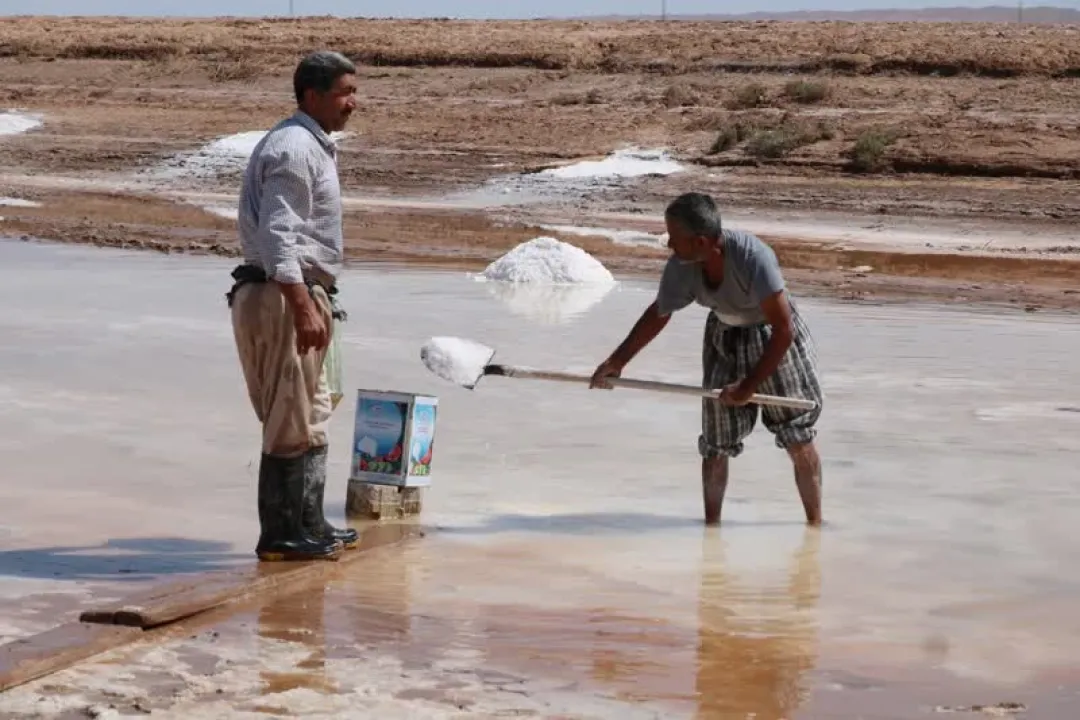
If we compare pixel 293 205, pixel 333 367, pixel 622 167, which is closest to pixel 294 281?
pixel 293 205

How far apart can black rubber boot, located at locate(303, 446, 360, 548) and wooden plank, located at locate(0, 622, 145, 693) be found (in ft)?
3.08

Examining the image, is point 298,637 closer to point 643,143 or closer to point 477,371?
point 477,371

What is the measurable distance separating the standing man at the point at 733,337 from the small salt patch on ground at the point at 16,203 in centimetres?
1737

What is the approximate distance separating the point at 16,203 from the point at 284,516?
59.1ft

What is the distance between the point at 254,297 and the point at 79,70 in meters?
40.1

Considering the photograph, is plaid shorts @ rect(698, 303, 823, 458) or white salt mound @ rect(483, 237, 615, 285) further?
white salt mound @ rect(483, 237, 615, 285)

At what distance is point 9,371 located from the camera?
10.0 meters

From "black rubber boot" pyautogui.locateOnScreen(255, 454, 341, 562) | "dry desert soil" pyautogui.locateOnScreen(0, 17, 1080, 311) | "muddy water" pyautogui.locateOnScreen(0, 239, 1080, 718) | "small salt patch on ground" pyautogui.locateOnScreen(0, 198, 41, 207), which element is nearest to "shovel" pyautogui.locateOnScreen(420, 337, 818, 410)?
"muddy water" pyautogui.locateOnScreen(0, 239, 1080, 718)

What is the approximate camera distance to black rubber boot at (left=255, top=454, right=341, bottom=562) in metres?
6.06

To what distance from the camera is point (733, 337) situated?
6.45 m

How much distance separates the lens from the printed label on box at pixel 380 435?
679 centimetres

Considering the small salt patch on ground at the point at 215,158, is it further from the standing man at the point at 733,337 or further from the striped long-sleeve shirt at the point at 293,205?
the striped long-sleeve shirt at the point at 293,205

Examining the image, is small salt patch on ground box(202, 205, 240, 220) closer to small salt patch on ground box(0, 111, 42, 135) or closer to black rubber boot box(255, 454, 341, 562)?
small salt patch on ground box(0, 111, 42, 135)

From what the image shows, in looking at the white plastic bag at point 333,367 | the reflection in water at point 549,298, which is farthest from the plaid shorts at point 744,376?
the reflection in water at point 549,298
